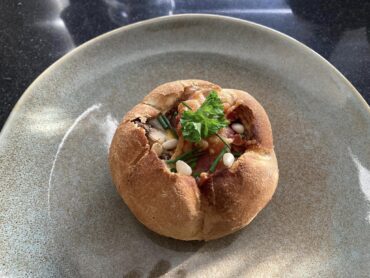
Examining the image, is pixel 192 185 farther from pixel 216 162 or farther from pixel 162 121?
pixel 162 121

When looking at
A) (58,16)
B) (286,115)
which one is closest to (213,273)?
(286,115)

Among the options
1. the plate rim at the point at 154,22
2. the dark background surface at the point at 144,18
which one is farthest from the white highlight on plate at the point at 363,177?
the dark background surface at the point at 144,18

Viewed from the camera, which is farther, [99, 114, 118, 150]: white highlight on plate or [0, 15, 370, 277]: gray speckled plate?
[99, 114, 118, 150]: white highlight on plate

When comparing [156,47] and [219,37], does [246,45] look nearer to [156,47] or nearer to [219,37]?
[219,37]

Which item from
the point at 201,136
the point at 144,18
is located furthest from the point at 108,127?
the point at 144,18

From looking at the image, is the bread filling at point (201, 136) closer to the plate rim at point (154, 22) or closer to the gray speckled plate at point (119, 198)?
the gray speckled plate at point (119, 198)

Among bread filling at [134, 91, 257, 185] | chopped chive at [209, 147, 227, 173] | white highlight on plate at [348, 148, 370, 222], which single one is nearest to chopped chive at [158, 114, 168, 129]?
bread filling at [134, 91, 257, 185]

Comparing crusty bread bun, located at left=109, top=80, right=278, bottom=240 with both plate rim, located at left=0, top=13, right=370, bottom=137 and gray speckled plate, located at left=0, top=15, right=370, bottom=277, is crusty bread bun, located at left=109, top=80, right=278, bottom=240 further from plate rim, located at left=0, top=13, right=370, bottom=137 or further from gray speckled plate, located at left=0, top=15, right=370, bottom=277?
plate rim, located at left=0, top=13, right=370, bottom=137
